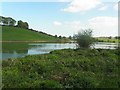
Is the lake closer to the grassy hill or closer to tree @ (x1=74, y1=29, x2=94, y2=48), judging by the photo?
tree @ (x1=74, y1=29, x2=94, y2=48)

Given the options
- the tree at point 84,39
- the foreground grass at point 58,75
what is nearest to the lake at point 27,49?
the tree at point 84,39

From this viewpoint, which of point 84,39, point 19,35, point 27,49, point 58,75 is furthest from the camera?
point 19,35

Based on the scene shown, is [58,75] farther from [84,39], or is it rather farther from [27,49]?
[27,49]

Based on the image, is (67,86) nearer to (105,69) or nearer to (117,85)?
(117,85)

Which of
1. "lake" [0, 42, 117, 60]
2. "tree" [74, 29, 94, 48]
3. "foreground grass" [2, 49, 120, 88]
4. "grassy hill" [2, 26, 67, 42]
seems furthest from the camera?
"grassy hill" [2, 26, 67, 42]

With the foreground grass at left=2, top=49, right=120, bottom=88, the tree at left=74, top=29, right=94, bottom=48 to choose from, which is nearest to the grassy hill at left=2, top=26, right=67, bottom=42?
the tree at left=74, top=29, right=94, bottom=48

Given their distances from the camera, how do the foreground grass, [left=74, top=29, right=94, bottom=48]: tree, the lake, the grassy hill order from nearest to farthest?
the foreground grass
[left=74, top=29, right=94, bottom=48]: tree
the lake
the grassy hill

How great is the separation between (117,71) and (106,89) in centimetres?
349

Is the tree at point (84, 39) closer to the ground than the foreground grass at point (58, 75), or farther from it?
farther from it

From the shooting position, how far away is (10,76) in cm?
912

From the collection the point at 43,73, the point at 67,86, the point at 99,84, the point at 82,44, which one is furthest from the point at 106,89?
the point at 82,44

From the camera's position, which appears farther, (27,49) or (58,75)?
(27,49)

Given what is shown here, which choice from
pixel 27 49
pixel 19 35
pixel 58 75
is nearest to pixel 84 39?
pixel 58 75

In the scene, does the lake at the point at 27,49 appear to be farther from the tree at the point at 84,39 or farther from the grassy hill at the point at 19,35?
the grassy hill at the point at 19,35
